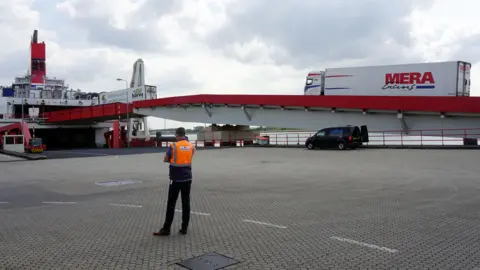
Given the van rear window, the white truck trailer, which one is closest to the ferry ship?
the white truck trailer

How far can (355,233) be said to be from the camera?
5.84 m

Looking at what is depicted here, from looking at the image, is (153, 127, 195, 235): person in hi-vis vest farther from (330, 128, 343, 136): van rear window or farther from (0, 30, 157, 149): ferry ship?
(0, 30, 157, 149): ferry ship

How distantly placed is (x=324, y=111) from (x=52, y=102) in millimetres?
40548

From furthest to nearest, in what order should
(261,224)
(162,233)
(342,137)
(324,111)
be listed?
(324,111), (342,137), (261,224), (162,233)

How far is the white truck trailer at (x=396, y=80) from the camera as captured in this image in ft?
83.7

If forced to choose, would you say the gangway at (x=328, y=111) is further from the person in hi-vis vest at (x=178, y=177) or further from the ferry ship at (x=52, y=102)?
the person in hi-vis vest at (x=178, y=177)

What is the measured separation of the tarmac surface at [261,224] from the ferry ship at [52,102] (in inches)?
Answer: 1518

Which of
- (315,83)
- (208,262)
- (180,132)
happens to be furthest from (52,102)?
(208,262)

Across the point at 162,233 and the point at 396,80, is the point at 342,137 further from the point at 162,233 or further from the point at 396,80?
the point at 162,233

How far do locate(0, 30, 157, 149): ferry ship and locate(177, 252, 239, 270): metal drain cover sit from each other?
43.7 meters

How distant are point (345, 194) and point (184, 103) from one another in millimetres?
28340

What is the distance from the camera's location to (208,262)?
182 inches

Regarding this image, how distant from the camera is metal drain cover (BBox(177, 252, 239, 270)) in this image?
14.6 ft

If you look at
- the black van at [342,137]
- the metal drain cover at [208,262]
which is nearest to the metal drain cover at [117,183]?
the metal drain cover at [208,262]
